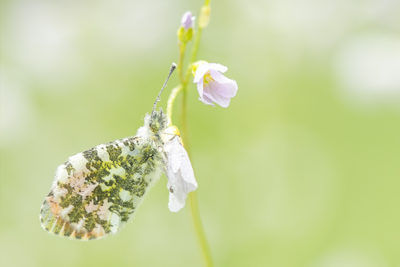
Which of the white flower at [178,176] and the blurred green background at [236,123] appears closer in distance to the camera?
the white flower at [178,176]

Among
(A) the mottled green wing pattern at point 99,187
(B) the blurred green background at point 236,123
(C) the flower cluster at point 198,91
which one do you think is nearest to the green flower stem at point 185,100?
(C) the flower cluster at point 198,91

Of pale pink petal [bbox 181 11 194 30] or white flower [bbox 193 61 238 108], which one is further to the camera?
pale pink petal [bbox 181 11 194 30]

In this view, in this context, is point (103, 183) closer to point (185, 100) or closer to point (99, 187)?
point (99, 187)

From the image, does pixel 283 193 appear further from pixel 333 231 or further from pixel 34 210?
pixel 34 210

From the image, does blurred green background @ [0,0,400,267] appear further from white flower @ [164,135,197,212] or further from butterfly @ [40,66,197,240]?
white flower @ [164,135,197,212]

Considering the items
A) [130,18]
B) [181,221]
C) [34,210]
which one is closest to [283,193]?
[181,221]

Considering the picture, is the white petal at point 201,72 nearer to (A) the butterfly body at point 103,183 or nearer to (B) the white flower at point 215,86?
(B) the white flower at point 215,86

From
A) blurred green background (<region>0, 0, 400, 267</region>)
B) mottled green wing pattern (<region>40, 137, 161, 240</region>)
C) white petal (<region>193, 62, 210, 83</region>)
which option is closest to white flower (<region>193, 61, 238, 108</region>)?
white petal (<region>193, 62, 210, 83</region>)
